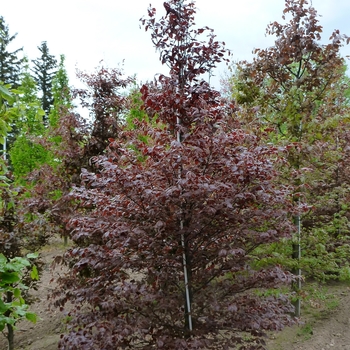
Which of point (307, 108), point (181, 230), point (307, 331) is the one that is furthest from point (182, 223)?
point (307, 331)

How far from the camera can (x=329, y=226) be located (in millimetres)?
5035

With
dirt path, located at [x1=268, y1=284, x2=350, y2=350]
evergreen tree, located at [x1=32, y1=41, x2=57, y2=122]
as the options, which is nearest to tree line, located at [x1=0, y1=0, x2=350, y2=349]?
dirt path, located at [x1=268, y1=284, x2=350, y2=350]

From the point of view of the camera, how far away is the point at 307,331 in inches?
196

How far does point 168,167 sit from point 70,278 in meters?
2.78

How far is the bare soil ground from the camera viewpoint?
4703 mm

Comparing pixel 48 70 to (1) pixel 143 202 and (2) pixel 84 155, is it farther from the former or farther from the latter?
(1) pixel 143 202

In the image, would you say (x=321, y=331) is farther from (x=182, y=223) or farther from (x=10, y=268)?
(x=10, y=268)

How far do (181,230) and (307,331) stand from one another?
3.75m

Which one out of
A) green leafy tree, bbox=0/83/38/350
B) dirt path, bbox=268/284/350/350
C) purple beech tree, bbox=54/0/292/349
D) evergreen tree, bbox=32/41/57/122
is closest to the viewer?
green leafy tree, bbox=0/83/38/350

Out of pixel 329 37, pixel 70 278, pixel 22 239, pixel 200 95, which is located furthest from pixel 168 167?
pixel 329 37

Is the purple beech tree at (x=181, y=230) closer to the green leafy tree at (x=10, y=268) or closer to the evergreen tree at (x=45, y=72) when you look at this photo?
the green leafy tree at (x=10, y=268)

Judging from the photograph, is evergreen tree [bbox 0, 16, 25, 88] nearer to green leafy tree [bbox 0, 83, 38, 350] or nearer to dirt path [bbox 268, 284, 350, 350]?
green leafy tree [bbox 0, 83, 38, 350]

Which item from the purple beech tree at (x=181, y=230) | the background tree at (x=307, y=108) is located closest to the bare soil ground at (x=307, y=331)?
the background tree at (x=307, y=108)

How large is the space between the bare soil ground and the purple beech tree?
2.03 m
